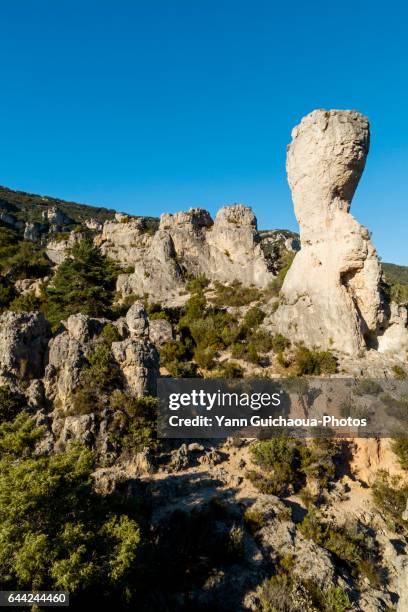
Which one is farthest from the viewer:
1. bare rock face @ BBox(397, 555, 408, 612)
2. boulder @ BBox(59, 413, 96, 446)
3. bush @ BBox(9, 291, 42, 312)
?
bush @ BBox(9, 291, 42, 312)

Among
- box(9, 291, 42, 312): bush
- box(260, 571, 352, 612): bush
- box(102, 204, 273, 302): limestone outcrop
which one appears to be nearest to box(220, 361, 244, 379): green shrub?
box(260, 571, 352, 612): bush

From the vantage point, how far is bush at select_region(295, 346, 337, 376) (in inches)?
776

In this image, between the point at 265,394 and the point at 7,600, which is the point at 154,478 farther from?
the point at 265,394

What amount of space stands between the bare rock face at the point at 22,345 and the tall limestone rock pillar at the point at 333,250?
51.8 ft

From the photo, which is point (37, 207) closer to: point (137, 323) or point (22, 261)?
point (22, 261)

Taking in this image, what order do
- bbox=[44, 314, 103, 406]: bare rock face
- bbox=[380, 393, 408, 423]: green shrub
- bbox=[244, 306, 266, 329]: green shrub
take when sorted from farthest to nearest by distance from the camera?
bbox=[244, 306, 266, 329]: green shrub, bbox=[380, 393, 408, 423]: green shrub, bbox=[44, 314, 103, 406]: bare rock face

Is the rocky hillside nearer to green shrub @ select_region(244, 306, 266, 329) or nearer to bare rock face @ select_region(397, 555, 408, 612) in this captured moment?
bare rock face @ select_region(397, 555, 408, 612)

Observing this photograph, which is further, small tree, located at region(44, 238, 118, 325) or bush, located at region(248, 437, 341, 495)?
small tree, located at region(44, 238, 118, 325)

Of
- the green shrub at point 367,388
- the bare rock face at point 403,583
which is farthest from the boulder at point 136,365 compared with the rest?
the green shrub at point 367,388

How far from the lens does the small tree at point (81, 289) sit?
26.8 m

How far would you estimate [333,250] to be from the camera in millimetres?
23234

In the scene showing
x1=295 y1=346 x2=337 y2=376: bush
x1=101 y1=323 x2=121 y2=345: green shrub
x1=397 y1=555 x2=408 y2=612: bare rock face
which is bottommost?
x1=397 y1=555 x2=408 y2=612: bare rock face

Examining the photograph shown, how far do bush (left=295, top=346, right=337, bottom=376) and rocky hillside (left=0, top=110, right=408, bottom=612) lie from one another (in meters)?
0.08

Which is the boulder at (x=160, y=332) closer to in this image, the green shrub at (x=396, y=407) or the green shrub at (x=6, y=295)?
the green shrub at (x=6, y=295)
